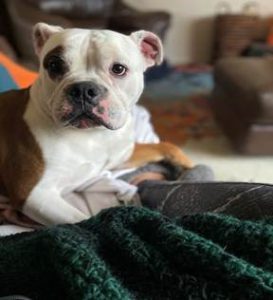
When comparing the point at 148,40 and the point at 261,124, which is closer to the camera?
the point at 148,40

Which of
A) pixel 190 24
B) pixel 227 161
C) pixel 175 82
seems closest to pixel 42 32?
pixel 227 161

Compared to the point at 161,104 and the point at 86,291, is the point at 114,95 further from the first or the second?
the point at 161,104

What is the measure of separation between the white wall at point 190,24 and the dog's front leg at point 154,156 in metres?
3.09

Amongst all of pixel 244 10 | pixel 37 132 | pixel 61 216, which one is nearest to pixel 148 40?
pixel 37 132

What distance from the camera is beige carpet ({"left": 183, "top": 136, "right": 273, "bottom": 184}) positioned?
2.17 meters

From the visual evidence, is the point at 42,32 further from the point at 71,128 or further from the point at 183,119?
the point at 183,119

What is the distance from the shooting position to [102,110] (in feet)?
3.91

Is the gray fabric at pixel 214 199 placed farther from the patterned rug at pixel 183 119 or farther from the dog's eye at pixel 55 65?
the patterned rug at pixel 183 119

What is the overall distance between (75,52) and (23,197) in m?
0.37

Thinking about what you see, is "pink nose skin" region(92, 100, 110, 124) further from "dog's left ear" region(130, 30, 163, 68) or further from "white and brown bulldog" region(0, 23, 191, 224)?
"dog's left ear" region(130, 30, 163, 68)

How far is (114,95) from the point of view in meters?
1.23

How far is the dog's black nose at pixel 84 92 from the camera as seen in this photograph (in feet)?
3.82

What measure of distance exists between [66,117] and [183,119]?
1879 millimetres

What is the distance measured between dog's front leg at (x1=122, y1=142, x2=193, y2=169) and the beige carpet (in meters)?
0.60
